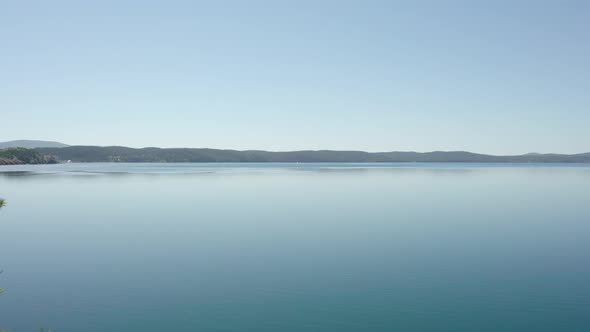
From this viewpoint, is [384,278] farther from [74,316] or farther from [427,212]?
[427,212]

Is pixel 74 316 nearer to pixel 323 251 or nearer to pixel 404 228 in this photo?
pixel 323 251

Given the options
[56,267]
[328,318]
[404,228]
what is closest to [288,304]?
[328,318]

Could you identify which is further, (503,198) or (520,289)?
(503,198)

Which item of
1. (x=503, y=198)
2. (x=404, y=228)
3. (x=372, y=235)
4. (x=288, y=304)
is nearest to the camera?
(x=288, y=304)

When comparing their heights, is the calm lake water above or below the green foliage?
below

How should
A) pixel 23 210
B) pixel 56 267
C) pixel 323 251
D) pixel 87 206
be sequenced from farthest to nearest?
pixel 87 206
pixel 23 210
pixel 323 251
pixel 56 267

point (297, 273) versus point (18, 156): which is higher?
point (18, 156)

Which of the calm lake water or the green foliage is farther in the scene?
the green foliage

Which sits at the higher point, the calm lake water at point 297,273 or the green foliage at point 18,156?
the green foliage at point 18,156

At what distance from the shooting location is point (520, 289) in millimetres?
14656

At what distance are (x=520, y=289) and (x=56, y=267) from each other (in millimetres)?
19242

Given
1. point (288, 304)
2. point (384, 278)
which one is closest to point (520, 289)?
point (384, 278)

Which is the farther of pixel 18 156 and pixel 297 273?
pixel 18 156

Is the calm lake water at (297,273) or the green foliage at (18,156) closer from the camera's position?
the calm lake water at (297,273)
